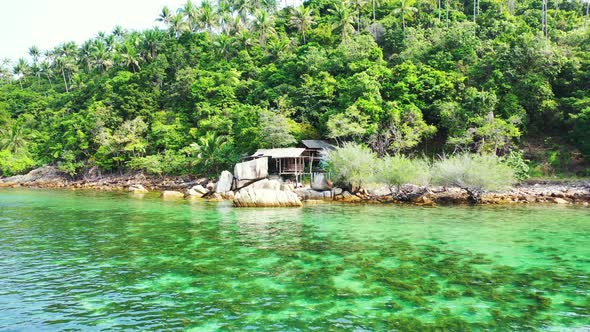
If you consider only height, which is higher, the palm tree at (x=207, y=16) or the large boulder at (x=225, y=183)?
the palm tree at (x=207, y=16)

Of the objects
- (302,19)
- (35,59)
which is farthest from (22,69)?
(302,19)

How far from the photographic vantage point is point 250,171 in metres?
39.2

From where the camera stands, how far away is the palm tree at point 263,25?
64625 mm

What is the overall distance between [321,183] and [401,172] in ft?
25.6

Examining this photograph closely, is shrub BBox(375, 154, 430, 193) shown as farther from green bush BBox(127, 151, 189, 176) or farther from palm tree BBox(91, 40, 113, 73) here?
palm tree BBox(91, 40, 113, 73)

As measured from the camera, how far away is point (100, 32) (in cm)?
8675

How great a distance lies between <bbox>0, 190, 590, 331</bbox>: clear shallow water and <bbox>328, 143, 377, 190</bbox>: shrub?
10.3 m

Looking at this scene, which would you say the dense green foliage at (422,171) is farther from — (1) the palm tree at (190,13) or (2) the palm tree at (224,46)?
(1) the palm tree at (190,13)

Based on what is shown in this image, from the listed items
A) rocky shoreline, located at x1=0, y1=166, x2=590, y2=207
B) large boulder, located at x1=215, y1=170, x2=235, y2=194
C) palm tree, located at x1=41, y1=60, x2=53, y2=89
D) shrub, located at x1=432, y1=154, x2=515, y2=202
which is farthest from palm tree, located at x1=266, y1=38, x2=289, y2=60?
palm tree, located at x1=41, y1=60, x2=53, y2=89

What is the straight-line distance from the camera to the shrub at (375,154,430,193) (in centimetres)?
3133

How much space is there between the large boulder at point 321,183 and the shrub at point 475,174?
31.5 ft

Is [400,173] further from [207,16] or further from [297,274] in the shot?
[207,16]

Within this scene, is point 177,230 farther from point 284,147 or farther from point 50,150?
point 50,150

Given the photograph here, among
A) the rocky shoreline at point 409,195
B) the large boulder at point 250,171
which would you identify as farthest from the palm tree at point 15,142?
the large boulder at point 250,171
